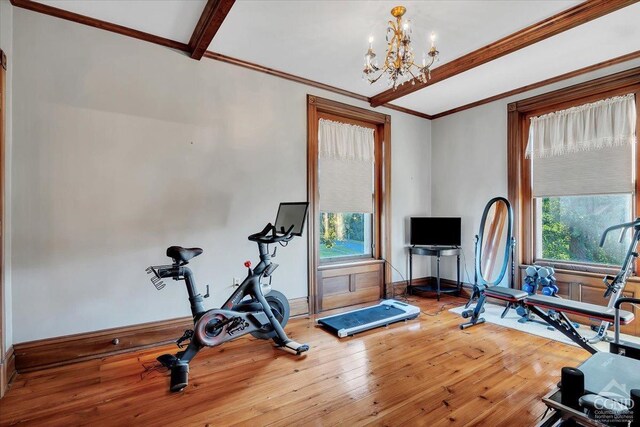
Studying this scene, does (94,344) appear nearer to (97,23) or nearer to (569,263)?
(97,23)

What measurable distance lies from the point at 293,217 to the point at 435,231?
278cm

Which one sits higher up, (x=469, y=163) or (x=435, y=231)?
(x=469, y=163)

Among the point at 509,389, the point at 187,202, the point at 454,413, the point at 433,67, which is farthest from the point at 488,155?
the point at 187,202

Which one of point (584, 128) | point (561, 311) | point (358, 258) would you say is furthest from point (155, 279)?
point (584, 128)

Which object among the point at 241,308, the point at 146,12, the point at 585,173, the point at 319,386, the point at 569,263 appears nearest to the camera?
the point at 319,386

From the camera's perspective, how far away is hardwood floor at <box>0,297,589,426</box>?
2.03 metres

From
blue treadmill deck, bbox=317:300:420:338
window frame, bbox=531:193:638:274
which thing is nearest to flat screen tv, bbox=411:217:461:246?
window frame, bbox=531:193:638:274

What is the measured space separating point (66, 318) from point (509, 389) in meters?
3.58

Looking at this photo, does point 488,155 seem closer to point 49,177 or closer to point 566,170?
point 566,170

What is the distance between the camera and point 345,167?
460 centimetres

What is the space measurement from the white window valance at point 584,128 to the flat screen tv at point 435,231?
140 centimetres

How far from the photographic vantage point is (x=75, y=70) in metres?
2.81

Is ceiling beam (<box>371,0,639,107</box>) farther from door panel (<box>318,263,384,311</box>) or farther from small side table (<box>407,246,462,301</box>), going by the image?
door panel (<box>318,263,384,311</box>)

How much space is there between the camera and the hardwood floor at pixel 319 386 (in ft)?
6.66
